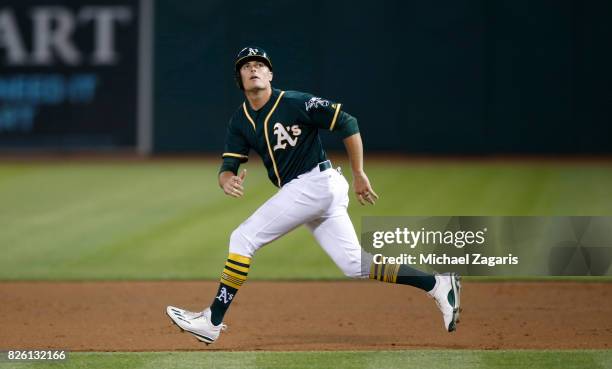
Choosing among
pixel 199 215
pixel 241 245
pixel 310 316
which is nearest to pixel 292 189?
pixel 241 245

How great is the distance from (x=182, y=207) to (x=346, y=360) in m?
8.08

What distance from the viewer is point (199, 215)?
14.1 metres

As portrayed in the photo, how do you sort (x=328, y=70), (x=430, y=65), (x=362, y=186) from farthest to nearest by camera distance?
1. (x=328, y=70)
2. (x=430, y=65)
3. (x=362, y=186)

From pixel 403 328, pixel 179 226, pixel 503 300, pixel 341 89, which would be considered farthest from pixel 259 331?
pixel 341 89

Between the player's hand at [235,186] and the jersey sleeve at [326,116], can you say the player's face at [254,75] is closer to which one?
the jersey sleeve at [326,116]

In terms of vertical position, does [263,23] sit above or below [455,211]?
above

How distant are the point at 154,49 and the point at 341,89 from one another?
3545 mm

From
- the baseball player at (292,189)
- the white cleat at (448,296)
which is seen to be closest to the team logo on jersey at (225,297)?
the baseball player at (292,189)

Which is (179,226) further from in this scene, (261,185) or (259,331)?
(259,331)

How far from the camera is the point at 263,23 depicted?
2023cm

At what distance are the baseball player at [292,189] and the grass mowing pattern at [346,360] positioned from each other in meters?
0.28

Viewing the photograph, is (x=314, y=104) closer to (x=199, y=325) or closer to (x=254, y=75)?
(x=254, y=75)

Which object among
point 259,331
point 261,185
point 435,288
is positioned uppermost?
point 435,288

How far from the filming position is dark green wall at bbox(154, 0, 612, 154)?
783 inches
